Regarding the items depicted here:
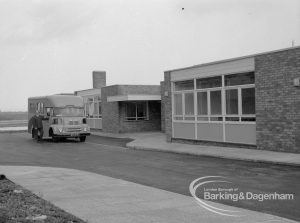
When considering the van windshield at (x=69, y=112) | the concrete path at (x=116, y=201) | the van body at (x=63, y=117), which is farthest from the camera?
the van windshield at (x=69, y=112)

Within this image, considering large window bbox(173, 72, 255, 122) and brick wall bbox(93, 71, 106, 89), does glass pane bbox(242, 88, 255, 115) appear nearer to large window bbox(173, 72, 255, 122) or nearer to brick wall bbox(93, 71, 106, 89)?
large window bbox(173, 72, 255, 122)

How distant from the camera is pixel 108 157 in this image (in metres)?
17.8

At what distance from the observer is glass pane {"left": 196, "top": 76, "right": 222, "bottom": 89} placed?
20.6 m

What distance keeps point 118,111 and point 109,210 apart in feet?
87.3

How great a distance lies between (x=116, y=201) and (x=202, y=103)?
1364cm

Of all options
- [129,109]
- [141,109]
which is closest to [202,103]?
[129,109]

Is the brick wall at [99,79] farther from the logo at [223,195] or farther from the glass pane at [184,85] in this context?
the logo at [223,195]

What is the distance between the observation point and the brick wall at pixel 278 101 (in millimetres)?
16625

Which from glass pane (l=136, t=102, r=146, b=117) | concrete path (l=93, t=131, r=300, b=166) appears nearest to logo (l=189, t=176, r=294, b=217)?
concrete path (l=93, t=131, r=300, b=166)

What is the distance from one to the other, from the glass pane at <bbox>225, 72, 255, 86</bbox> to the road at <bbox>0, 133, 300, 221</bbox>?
12.9ft

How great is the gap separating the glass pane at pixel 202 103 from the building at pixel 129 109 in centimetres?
1110

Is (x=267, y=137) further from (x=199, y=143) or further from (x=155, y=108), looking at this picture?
(x=155, y=108)

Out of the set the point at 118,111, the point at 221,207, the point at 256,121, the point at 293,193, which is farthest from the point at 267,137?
the point at 118,111

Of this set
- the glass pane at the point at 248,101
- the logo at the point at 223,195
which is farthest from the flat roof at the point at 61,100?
Answer: the logo at the point at 223,195
